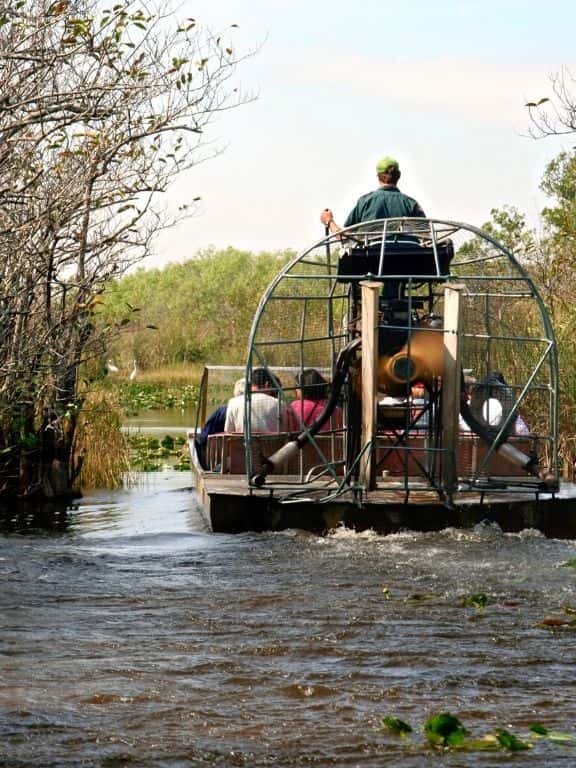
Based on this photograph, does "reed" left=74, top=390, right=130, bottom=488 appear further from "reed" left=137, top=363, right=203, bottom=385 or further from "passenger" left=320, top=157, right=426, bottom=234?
"reed" left=137, top=363, right=203, bottom=385

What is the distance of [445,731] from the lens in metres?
6.88

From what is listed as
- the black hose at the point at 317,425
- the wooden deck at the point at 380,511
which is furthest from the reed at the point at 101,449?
the black hose at the point at 317,425

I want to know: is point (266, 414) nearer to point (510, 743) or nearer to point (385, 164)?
point (385, 164)

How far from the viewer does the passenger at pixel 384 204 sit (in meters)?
14.0

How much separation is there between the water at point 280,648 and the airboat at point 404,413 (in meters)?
0.24

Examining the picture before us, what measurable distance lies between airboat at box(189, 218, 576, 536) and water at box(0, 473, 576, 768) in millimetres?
237

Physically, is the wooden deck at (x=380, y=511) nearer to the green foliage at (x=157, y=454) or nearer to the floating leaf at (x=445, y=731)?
the floating leaf at (x=445, y=731)

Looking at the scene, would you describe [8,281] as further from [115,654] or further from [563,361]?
[563,361]

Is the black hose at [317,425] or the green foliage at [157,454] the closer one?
the black hose at [317,425]

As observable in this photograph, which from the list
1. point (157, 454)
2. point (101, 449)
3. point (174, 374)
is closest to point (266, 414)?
point (101, 449)

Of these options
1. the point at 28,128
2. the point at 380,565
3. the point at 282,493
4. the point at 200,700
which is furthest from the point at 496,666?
the point at 28,128

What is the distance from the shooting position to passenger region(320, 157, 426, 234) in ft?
46.0

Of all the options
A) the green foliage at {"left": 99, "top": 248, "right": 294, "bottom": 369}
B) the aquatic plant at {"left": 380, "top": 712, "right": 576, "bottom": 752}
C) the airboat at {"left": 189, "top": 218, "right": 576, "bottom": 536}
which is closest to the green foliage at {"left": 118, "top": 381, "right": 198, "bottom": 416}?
the green foliage at {"left": 99, "top": 248, "right": 294, "bottom": 369}

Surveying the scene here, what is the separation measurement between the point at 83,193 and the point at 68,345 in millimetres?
2131
